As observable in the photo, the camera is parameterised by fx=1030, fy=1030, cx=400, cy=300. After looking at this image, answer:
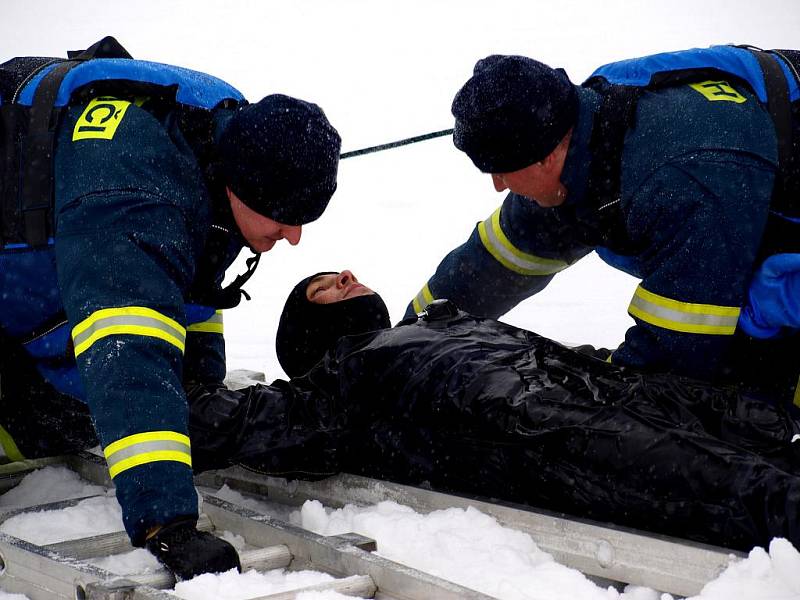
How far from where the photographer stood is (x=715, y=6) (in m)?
14.1

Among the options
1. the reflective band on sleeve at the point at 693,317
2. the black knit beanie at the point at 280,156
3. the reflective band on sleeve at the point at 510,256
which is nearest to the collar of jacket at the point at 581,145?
the reflective band on sleeve at the point at 693,317

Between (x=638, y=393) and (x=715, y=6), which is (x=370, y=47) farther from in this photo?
(x=638, y=393)

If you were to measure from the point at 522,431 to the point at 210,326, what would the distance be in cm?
134

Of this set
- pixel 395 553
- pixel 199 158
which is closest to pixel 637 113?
pixel 199 158

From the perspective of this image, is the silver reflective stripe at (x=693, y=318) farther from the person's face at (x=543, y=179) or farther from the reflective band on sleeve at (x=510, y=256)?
the reflective band on sleeve at (x=510, y=256)

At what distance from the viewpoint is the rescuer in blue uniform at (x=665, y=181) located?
2752mm

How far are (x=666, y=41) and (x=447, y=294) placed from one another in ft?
33.2

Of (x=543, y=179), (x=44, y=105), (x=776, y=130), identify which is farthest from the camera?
(x=543, y=179)

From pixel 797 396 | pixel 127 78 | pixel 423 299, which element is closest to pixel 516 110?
pixel 127 78

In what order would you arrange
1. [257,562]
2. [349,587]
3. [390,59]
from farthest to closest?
[390,59] → [257,562] → [349,587]

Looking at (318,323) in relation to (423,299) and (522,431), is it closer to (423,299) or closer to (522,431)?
(522,431)

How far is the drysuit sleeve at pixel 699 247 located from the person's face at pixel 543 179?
307 mm

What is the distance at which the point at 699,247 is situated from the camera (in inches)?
108

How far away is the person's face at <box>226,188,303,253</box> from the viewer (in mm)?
2680
